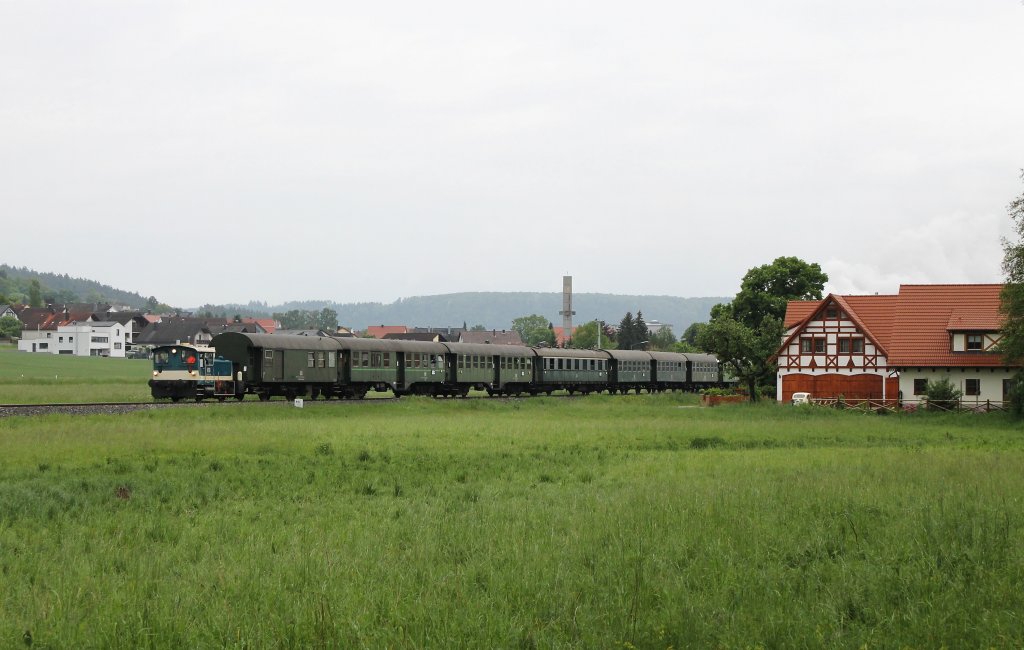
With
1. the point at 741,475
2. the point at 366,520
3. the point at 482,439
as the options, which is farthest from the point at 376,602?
the point at 482,439

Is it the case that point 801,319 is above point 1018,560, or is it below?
above

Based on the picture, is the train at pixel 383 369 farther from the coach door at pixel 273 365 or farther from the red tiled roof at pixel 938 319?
the red tiled roof at pixel 938 319

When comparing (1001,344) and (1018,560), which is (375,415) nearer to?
(1001,344)

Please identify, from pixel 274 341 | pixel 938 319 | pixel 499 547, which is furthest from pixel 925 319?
pixel 499 547

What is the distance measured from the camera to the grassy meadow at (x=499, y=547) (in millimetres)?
9711

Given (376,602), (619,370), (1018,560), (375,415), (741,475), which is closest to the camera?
(376,602)

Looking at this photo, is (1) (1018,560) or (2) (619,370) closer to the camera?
(1) (1018,560)

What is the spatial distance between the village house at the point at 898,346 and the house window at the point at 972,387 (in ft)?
0.17

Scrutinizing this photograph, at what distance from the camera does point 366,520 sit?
15773mm

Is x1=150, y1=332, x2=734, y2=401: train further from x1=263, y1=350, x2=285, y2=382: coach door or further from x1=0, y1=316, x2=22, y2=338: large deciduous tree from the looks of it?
x1=0, y1=316, x2=22, y2=338: large deciduous tree

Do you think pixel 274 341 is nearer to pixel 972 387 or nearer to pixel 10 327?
pixel 972 387

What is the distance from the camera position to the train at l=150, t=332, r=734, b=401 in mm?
47062

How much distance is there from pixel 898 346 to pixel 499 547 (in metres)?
49.6

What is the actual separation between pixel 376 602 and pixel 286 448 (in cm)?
1747
